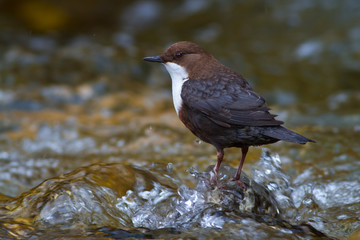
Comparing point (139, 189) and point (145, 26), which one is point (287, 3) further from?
point (139, 189)

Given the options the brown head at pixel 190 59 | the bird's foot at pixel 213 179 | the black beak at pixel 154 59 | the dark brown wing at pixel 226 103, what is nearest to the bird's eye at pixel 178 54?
the brown head at pixel 190 59

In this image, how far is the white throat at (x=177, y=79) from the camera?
147 inches

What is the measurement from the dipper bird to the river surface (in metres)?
0.42

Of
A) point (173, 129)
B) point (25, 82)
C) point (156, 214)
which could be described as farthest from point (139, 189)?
point (25, 82)

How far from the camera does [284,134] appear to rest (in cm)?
318

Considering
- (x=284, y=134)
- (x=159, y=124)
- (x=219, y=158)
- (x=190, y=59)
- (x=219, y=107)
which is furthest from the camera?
(x=159, y=124)

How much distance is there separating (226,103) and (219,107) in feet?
0.20

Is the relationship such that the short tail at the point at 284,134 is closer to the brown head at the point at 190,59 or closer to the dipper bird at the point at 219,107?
the dipper bird at the point at 219,107

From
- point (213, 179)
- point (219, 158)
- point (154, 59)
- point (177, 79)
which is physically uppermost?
point (154, 59)

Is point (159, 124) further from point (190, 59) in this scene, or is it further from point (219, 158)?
point (219, 158)

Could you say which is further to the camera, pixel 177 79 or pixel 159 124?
pixel 159 124

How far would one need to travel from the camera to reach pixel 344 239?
3.31 metres

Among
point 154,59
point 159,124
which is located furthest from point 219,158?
point 159,124

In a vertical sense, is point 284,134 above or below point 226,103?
below
